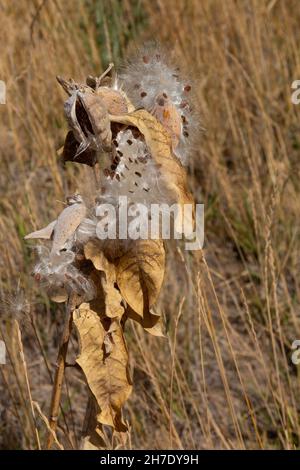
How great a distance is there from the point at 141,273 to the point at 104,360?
117 mm

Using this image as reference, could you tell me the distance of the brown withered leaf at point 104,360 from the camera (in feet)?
2.91

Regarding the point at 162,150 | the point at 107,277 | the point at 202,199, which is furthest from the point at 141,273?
the point at 202,199

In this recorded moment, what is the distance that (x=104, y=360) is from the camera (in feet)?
2.98

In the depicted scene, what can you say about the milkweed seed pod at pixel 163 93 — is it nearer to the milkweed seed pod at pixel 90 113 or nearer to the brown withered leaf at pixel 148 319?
the milkweed seed pod at pixel 90 113

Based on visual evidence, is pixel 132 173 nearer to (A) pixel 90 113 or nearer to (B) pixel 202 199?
(A) pixel 90 113

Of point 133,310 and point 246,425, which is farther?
point 246,425

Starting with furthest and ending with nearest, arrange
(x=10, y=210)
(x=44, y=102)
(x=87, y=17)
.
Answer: (x=87, y=17) < (x=44, y=102) < (x=10, y=210)

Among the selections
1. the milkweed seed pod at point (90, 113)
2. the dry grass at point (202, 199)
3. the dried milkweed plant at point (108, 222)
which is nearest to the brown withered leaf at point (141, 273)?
the dried milkweed plant at point (108, 222)

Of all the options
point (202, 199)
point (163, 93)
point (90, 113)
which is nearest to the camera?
point (90, 113)

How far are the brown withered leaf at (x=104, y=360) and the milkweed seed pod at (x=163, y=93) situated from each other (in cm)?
23

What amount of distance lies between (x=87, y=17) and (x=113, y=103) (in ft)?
6.17
